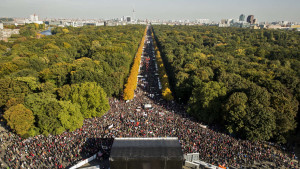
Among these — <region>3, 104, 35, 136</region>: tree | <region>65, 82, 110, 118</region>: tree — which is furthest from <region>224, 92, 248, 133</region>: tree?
<region>3, 104, 35, 136</region>: tree

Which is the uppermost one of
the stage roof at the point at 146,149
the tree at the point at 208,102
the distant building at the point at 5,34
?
the distant building at the point at 5,34

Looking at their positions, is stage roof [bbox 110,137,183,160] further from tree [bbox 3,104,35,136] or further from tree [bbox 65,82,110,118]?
tree [bbox 3,104,35,136]

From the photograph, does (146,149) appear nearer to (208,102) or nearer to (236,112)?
(236,112)

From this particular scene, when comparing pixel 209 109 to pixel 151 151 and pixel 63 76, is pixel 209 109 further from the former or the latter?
pixel 63 76

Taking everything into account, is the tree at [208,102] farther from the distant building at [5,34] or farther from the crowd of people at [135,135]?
the distant building at [5,34]

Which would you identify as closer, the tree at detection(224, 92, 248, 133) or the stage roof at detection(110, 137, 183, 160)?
the stage roof at detection(110, 137, 183, 160)

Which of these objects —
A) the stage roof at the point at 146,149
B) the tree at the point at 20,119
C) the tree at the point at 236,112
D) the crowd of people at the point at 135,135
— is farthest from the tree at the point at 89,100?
the tree at the point at 236,112

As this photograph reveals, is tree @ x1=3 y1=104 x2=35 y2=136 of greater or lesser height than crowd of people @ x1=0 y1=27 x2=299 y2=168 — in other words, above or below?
above
